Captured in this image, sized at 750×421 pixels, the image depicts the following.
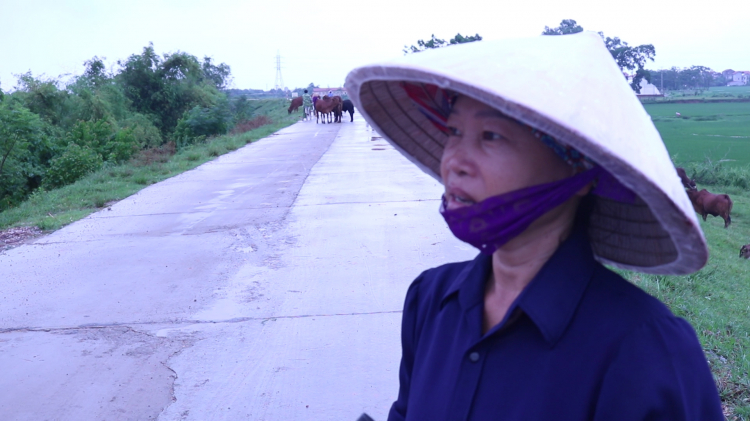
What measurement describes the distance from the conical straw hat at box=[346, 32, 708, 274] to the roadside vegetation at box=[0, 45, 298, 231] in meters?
8.13

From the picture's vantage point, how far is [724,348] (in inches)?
147

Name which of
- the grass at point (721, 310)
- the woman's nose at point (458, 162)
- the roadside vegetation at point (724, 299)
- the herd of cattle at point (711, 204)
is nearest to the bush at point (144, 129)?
the roadside vegetation at point (724, 299)

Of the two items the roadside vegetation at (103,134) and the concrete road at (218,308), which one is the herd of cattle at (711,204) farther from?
the roadside vegetation at (103,134)

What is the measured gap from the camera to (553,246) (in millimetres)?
1369

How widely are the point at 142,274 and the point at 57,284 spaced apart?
27.0 inches

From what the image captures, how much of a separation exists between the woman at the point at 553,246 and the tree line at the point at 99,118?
17174 mm

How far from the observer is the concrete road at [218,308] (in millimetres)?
3635

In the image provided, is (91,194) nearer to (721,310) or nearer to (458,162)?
(721,310)

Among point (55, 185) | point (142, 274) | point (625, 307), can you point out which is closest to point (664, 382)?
point (625, 307)

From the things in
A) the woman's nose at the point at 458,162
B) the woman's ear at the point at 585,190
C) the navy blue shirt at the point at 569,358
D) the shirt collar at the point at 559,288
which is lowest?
the navy blue shirt at the point at 569,358

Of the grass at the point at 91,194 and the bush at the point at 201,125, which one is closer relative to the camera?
the grass at the point at 91,194

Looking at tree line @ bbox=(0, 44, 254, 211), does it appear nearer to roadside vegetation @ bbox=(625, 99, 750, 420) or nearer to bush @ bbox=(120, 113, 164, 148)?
bush @ bbox=(120, 113, 164, 148)

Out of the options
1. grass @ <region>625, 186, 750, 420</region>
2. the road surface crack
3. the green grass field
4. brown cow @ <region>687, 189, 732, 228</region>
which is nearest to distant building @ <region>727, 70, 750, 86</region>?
the green grass field

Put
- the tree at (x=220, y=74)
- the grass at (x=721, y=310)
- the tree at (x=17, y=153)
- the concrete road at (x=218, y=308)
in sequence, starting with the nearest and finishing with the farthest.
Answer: the grass at (x=721, y=310) → the concrete road at (x=218, y=308) → the tree at (x=17, y=153) → the tree at (x=220, y=74)
